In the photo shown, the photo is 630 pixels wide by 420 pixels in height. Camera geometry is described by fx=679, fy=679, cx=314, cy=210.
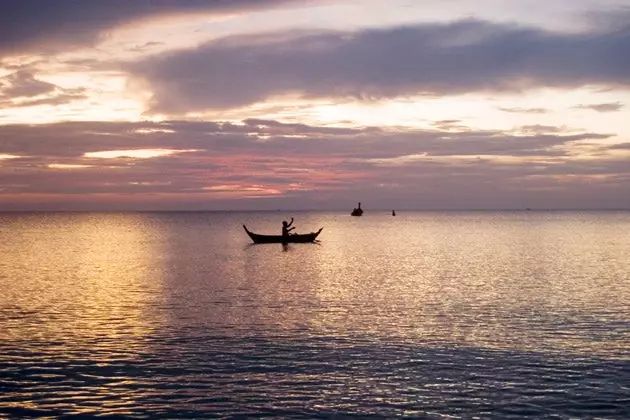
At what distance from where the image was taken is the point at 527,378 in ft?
78.7

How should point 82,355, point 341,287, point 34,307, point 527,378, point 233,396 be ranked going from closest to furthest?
point 233,396 < point 527,378 < point 82,355 < point 34,307 < point 341,287

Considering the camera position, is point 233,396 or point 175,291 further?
point 175,291

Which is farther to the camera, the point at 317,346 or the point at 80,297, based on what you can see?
the point at 80,297

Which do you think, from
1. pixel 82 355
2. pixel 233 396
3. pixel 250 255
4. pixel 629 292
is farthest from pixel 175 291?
pixel 250 255

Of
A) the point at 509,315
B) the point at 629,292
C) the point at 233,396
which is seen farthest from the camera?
the point at 629,292

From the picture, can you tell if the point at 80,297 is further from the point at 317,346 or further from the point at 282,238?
the point at 282,238

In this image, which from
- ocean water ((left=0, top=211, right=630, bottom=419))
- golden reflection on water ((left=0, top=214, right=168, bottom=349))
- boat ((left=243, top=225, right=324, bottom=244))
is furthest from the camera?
boat ((left=243, top=225, right=324, bottom=244))

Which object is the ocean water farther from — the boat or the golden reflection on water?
the boat

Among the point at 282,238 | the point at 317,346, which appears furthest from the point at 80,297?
the point at 282,238

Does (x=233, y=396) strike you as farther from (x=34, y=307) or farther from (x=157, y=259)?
(x=157, y=259)

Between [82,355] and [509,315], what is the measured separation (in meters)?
22.7

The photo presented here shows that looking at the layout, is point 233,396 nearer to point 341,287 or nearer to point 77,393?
point 77,393

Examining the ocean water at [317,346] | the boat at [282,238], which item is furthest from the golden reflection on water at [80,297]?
the boat at [282,238]

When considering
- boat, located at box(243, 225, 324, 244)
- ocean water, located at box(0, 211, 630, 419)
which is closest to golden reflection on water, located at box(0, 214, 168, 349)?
ocean water, located at box(0, 211, 630, 419)
